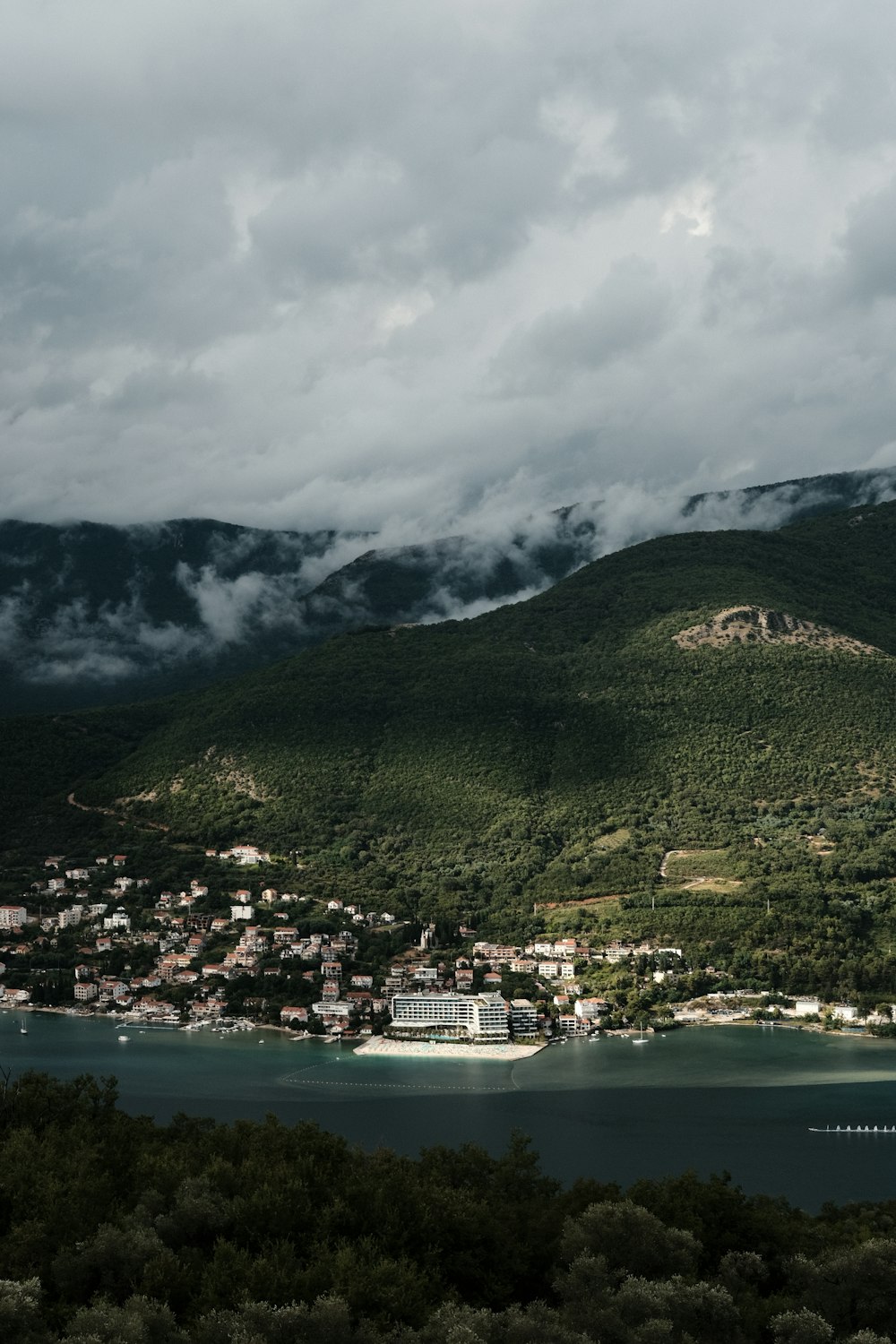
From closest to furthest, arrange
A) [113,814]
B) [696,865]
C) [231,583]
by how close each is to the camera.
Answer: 1. [696,865]
2. [113,814]
3. [231,583]

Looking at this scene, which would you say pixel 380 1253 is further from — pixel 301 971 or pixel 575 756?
pixel 575 756

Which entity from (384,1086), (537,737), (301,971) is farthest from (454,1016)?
(537,737)

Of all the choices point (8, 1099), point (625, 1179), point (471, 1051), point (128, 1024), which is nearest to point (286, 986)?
point (128, 1024)

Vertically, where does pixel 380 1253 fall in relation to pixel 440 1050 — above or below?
above

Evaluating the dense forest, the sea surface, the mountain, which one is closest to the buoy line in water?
the sea surface

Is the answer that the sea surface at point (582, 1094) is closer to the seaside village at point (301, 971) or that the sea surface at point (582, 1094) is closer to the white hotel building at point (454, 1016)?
the seaside village at point (301, 971)

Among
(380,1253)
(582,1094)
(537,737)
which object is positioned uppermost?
(537,737)

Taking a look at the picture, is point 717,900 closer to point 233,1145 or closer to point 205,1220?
point 233,1145
